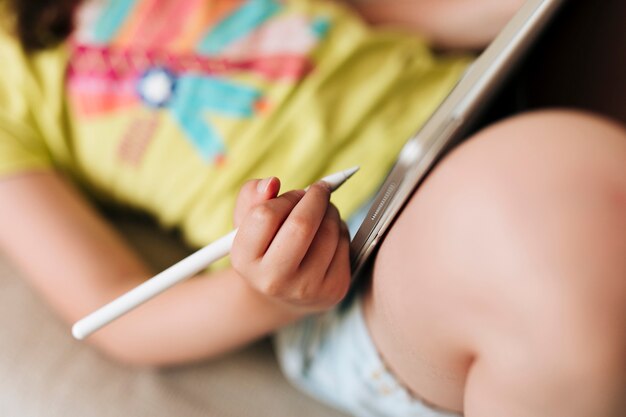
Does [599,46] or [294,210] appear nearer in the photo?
[294,210]

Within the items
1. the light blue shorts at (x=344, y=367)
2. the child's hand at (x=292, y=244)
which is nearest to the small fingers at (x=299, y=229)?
the child's hand at (x=292, y=244)

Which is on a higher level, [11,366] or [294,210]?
[294,210]

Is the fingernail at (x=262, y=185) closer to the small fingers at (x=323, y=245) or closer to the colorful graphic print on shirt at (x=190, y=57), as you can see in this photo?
Result: the small fingers at (x=323, y=245)

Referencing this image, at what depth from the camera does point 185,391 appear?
1.28 ft

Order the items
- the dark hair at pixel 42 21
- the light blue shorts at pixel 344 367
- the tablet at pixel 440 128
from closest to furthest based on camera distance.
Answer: the tablet at pixel 440 128 < the light blue shorts at pixel 344 367 < the dark hair at pixel 42 21

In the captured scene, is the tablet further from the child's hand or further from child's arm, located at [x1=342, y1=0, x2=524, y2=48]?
child's arm, located at [x1=342, y1=0, x2=524, y2=48]

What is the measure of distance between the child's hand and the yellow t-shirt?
0.44 feet

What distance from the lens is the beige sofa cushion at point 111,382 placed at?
0.37 m

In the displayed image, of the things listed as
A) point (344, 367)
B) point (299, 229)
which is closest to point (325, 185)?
point (299, 229)

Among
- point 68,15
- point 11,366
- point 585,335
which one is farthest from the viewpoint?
point 68,15

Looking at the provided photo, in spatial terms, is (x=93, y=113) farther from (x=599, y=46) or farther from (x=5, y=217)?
(x=599, y=46)

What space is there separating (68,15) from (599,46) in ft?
1.32

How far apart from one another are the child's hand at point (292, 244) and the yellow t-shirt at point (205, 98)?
13cm

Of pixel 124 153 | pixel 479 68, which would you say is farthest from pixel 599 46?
pixel 124 153
